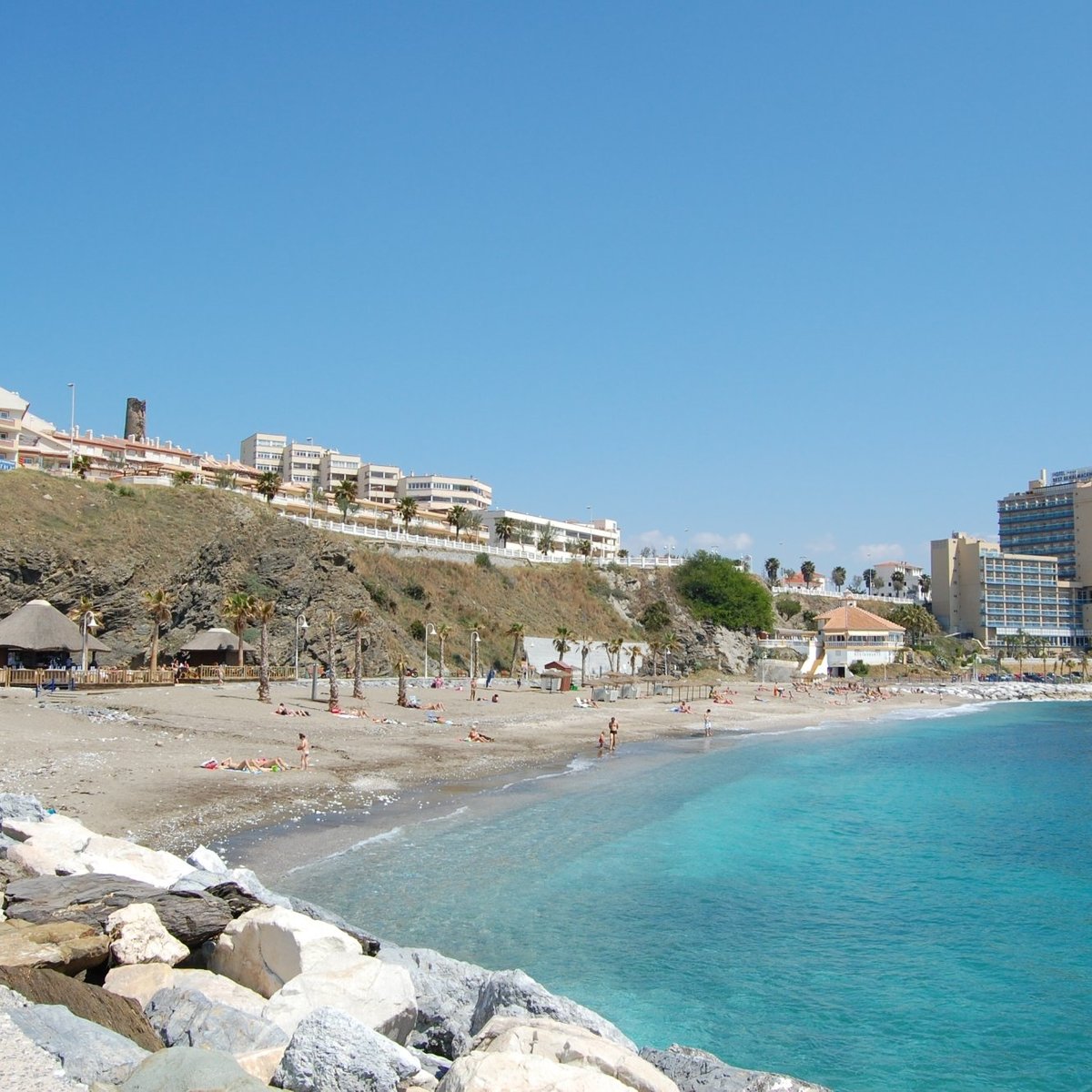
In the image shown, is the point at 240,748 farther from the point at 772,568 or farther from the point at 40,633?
the point at 772,568

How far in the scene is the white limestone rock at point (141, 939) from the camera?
359 inches

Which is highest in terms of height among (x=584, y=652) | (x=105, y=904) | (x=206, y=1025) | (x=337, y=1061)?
(x=584, y=652)

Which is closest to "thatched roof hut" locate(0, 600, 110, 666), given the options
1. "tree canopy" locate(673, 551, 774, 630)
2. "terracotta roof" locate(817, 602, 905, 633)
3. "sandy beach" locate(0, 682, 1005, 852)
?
"sandy beach" locate(0, 682, 1005, 852)

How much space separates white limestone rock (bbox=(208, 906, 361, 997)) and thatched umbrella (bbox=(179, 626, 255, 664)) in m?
42.8

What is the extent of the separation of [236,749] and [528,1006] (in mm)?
23548

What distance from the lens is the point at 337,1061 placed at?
7.04 meters

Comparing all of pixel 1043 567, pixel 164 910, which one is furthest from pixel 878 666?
pixel 164 910

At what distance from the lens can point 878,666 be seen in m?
103

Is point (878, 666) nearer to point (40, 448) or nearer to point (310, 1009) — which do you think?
point (40, 448)

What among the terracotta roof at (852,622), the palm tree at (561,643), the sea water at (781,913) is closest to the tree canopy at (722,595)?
the terracotta roof at (852,622)

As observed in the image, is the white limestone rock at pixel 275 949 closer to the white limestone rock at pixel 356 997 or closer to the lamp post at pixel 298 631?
the white limestone rock at pixel 356 997

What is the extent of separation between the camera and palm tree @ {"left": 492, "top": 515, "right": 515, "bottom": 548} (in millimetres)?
107375

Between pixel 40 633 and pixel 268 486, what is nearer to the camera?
pixel 40 633

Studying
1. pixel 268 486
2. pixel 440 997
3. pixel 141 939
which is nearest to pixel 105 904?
pixel 141 939
